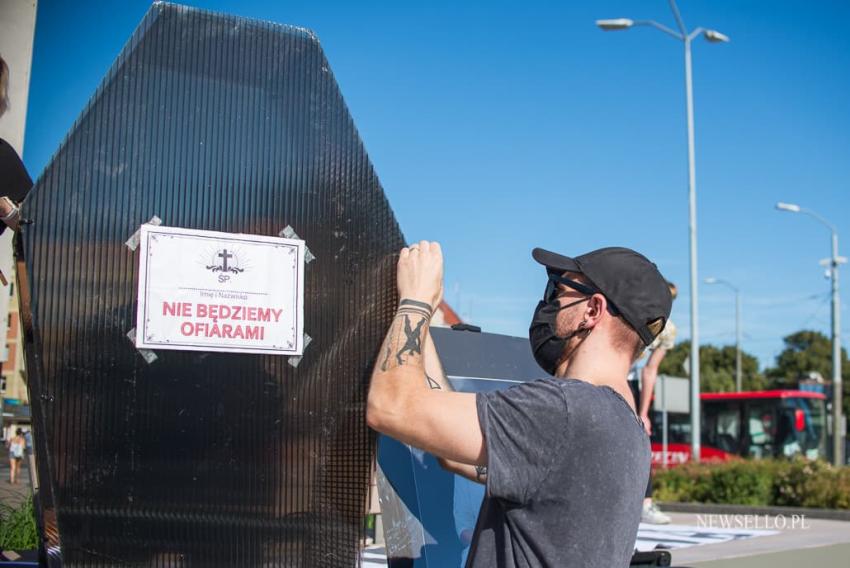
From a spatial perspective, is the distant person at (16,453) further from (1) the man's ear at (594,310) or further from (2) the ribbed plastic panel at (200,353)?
(1) the man's ear at (594,310)

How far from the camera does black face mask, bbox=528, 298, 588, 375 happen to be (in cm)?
226

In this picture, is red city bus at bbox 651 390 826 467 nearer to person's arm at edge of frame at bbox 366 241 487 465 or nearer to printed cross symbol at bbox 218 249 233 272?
person's arm at edge of frame at bbox 366 241 487 465

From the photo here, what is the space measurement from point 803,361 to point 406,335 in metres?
73.9

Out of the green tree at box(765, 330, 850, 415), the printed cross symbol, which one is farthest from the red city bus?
the green tree at box(765, 330, 850, 415)

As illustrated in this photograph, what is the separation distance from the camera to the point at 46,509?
2.09 m

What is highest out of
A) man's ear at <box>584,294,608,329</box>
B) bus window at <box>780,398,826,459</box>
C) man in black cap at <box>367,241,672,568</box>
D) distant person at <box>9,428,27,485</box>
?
man's ear at <box>584,294,608,329</box>

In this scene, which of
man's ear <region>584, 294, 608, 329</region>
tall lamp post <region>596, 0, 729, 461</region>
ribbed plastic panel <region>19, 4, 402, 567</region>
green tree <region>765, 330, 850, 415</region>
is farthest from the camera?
green tree <region>765, 330, 850, 415</region>

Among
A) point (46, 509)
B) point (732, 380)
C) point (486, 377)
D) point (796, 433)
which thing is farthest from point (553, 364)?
point (732, 380)

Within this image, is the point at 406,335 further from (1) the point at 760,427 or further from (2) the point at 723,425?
(2) the point at 723,425

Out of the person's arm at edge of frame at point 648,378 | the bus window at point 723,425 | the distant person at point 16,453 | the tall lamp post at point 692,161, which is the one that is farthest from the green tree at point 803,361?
the distant person at point 16,453

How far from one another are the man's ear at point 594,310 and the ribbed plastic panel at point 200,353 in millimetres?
528

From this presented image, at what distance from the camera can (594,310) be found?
221cm

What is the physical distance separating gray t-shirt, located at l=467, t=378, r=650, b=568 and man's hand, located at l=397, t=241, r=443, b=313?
40 centimetres

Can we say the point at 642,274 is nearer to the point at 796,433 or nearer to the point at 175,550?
the point at 175,550
